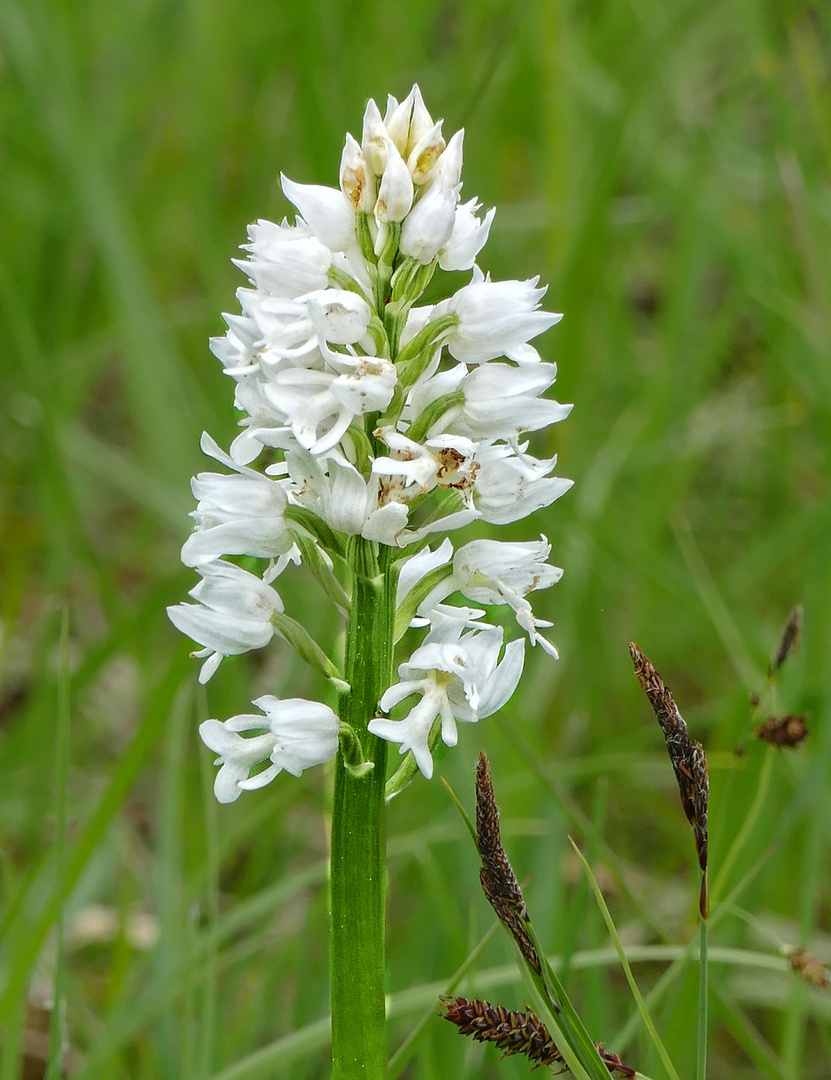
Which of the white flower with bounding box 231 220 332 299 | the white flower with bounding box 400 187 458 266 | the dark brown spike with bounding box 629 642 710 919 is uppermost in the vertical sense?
the white flower with bounding box 400 187 458 266

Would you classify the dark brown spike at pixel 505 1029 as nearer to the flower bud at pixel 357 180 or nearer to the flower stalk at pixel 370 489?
the flower stalk at pixel 370 489

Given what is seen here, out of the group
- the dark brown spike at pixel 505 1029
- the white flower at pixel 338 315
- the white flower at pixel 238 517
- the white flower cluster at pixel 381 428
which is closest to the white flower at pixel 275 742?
the white flower cluster at pixel 381 428

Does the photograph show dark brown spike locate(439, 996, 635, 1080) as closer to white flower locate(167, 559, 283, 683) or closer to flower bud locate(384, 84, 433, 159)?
white flower locate(167, 559, 283, 683)

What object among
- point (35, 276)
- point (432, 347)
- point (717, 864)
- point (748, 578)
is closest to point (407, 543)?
point (432, 347)

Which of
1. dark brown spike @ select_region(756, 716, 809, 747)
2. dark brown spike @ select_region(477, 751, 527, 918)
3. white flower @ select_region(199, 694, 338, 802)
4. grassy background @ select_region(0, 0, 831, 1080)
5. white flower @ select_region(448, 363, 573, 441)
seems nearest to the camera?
dark brown spike @ select_region(477, 751, 527, 918)

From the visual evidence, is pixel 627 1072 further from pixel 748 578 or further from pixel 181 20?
pixel 181 20

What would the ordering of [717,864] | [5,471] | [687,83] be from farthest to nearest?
[687,83], [5,471], [717,864]

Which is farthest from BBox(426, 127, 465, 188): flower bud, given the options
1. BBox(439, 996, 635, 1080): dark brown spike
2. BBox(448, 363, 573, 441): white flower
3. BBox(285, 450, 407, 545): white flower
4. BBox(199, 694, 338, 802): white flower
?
BBox(439, 996, 635, 1080): dark brown spike
